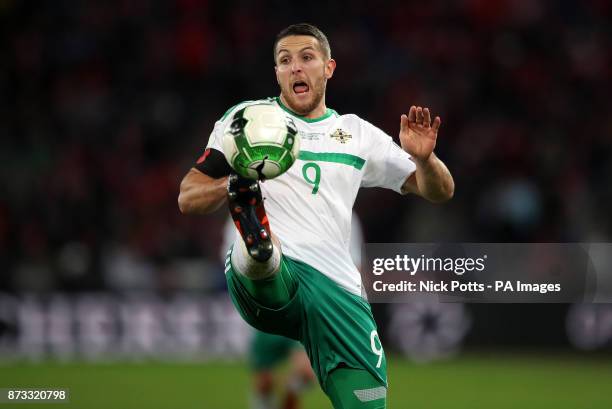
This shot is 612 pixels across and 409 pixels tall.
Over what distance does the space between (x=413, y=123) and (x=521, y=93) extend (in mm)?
9167

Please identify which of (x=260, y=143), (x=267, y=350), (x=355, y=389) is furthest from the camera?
(x=267, y=350)

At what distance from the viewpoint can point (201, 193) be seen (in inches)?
193

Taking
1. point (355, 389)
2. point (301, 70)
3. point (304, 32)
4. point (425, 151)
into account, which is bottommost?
point (355, 389)

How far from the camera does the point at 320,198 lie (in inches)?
207

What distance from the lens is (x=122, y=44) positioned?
14.9 metres

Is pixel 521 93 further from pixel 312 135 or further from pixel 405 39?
pixel 312 135

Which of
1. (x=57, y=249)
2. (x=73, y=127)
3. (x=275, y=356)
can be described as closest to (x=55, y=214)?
(x=57, y=249)

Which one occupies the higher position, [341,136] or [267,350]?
[341,136]

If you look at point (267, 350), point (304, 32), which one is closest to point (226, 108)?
point (267, 350)

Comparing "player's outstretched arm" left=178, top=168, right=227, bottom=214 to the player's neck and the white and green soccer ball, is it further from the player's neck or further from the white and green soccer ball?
the player's neck

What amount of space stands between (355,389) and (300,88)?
1476 mm

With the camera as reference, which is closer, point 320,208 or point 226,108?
point 320,208

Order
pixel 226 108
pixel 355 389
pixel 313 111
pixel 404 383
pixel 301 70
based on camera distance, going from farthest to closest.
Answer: pixel 226 108 < pixel 404 383 < pixel 313 111 < pixel 301 70 < pixel 355 389

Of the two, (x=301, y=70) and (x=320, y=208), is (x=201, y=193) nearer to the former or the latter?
(x=320, y=208)
